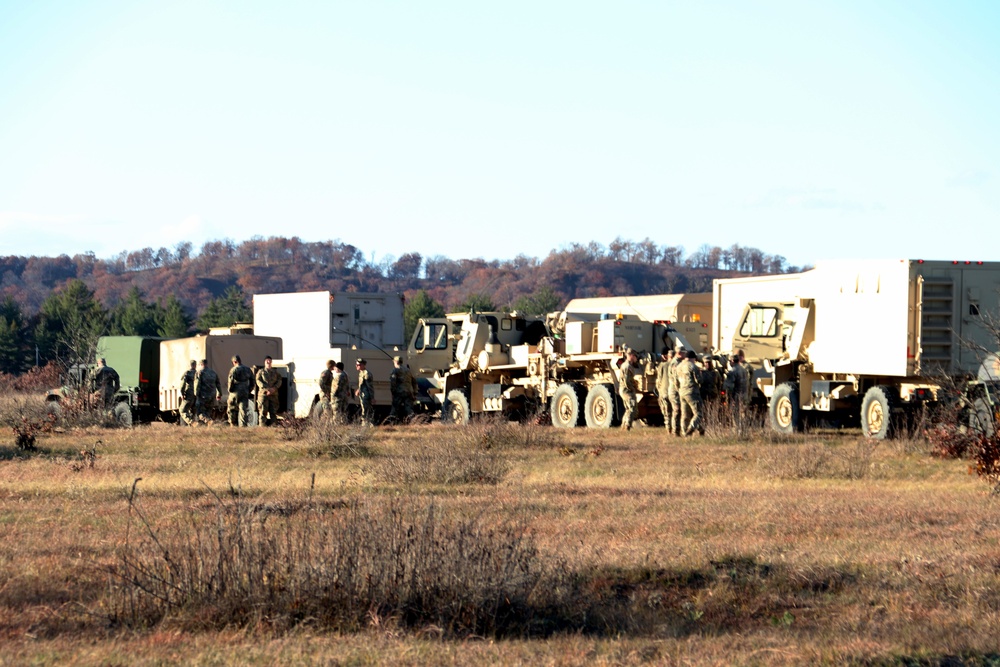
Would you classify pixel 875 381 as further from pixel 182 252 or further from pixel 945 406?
pixel 182 252

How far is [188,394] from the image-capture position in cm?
2433

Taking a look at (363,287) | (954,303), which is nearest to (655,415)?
(954,303)

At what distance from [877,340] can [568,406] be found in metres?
6.70

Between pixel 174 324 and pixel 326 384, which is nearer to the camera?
pixel 326 384

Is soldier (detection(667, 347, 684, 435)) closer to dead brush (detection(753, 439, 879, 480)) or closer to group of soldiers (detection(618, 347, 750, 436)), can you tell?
group of soldiers (detection(618, 347, 750, 436))

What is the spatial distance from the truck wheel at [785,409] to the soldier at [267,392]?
31.0 ft

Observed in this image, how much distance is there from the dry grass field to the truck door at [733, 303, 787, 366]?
35.1 feet

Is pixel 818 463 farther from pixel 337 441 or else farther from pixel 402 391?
pixel 402 391

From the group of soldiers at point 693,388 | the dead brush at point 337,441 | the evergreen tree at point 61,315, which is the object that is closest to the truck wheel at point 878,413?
the group of soldiers at point 693,388

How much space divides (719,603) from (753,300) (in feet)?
59.8

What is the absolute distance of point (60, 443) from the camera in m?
19.1

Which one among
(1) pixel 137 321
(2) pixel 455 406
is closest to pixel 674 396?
(2) pixel 455 406

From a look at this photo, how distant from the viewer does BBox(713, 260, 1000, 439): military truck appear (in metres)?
19.0

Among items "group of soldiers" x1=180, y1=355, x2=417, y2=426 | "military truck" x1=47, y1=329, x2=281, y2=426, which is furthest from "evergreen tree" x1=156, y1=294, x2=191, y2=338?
"group of soldiers" x1=180, y1=355, x2=417, y2=426
